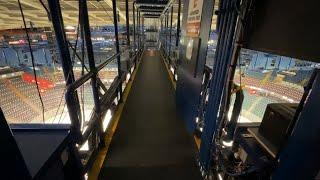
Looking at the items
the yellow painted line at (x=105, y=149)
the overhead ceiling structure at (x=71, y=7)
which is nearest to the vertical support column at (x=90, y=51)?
the yellow painted line at (x=105, y=149)

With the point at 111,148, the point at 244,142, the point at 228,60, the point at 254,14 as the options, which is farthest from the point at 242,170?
the point at 111,148

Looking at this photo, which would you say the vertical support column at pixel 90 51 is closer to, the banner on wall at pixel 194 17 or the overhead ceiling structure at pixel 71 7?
the banner on wall at pixel 194 17

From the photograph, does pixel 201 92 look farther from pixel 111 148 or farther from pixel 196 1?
pixel 111 148

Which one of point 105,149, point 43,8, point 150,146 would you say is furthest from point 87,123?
point 43,8

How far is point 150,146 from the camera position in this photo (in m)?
3.00

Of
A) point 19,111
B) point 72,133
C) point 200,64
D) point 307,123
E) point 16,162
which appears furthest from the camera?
point 19,111

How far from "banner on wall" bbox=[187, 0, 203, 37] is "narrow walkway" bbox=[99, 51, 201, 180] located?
1.81 metres

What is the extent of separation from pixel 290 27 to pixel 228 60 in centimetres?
62

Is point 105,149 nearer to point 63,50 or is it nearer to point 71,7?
point 63,50

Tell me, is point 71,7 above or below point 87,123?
above

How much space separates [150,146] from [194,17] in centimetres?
227

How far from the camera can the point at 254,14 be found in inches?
65.9

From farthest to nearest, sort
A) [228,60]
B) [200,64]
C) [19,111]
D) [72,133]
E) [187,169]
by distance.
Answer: [19,111], [200,64], [187,169], [228,60], [72,133]

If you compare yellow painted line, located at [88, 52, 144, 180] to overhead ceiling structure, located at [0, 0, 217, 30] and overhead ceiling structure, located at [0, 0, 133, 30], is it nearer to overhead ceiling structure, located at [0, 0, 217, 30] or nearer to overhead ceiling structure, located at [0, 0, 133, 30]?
overhead ceiling structure, located at [0, 0, 133, 30]
